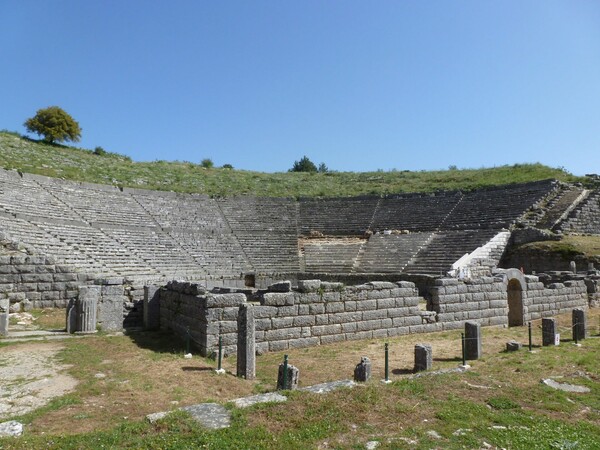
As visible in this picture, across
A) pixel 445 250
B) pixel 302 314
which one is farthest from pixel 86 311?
pixel 445 250

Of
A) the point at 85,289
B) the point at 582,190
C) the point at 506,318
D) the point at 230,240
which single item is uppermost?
the point at 582,190

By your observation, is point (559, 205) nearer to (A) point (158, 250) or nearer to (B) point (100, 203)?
(A) point (158, 250)

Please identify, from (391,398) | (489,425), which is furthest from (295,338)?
(489,425)

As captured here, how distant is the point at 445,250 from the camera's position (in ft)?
93.2

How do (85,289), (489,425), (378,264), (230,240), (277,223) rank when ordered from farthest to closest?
1. (277,223)
2. (230,240)
3. (378,264)
4. (85,289)
5. (489,425)

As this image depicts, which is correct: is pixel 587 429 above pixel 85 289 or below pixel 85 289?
below

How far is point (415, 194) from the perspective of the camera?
39.4m

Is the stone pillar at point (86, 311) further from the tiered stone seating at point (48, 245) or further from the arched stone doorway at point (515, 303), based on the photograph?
the arched stone doorway at point (515, 303)

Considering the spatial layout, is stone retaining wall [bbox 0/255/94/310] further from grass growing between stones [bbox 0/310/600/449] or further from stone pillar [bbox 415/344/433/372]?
stone pillar [bbox 415/344/433/372]

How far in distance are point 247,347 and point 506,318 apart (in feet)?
34.4

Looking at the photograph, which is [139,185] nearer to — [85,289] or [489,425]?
[85,289]

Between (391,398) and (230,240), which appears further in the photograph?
(230,240)

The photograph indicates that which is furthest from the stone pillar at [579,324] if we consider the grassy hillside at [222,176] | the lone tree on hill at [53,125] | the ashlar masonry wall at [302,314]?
the lone tree on hill at [53,125]

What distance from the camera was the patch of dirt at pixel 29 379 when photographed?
661 cm
